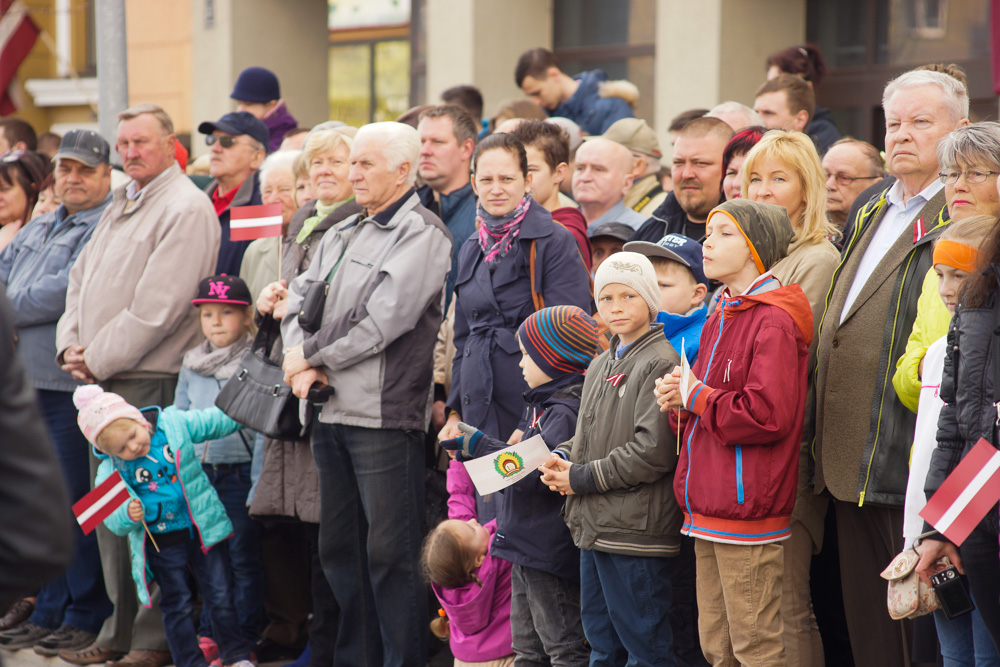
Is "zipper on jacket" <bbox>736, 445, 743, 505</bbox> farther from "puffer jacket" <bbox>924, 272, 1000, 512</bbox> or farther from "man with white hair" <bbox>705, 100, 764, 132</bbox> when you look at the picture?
"man with white hair" <bbox>705, 100, 764, 132</bbox>

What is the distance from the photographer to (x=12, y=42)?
1405cm

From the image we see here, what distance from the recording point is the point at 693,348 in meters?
4.22

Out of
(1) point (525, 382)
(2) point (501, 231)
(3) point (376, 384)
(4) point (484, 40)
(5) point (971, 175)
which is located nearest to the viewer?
(5) point (971, 175)

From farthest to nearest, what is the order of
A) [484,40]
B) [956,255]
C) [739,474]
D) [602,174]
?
[484,40] → [602,174] → [739,474] → [956,255]

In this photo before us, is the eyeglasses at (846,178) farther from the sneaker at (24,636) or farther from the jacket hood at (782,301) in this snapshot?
the sneaker at (24,636)

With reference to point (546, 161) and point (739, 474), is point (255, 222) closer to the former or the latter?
point (546, 161)

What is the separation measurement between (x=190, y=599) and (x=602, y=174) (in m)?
2.87

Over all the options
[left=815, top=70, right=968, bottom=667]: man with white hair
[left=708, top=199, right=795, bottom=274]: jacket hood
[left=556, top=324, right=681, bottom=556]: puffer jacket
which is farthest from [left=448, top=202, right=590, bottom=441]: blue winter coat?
[left=815, top=70, right=968, bottom=667]: man with white hair

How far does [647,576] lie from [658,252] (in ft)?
3.98

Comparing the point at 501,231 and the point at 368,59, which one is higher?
the point at 368,59

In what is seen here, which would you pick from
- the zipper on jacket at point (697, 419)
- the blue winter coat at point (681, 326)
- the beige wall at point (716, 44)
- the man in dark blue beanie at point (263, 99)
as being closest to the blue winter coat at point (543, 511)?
the blue winter coat at point (681, 326)

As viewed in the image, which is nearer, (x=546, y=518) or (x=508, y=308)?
(x=546, y=518)

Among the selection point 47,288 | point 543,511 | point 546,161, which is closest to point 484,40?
point 47,288

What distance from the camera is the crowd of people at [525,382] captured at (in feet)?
12.1
